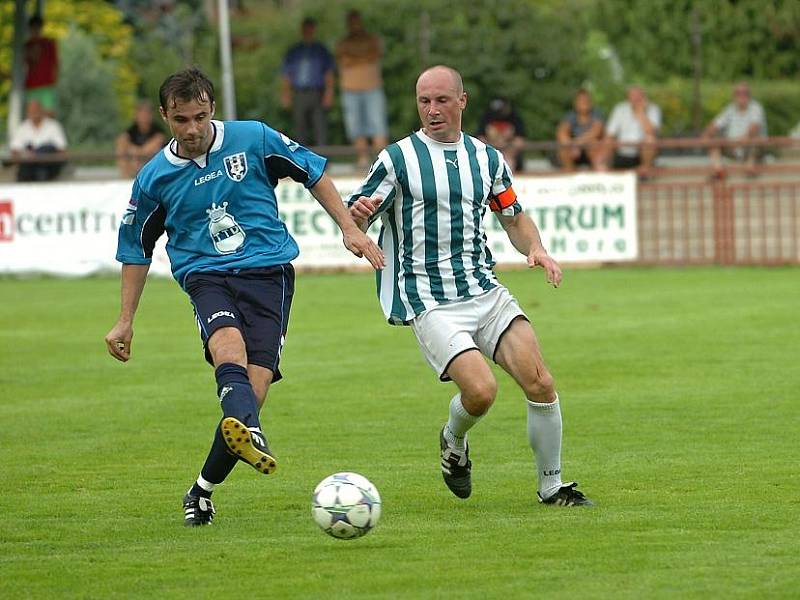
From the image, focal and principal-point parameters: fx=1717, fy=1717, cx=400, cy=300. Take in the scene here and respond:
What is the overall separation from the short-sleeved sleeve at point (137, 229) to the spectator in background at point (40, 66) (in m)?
18.6

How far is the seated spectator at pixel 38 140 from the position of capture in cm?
2334

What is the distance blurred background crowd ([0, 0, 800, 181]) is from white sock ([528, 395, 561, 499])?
1403cm

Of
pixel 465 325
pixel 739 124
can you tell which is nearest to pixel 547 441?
pixel 465 325

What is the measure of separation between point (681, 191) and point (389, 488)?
1389 centimetres

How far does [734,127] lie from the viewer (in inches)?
926

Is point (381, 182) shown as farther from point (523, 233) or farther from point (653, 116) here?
point (653, 116)

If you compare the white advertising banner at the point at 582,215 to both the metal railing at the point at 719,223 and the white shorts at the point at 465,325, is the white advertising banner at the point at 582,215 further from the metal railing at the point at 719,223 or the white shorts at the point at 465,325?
the white shorts at the point at 465,325

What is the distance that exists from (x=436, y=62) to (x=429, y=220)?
26829 mm

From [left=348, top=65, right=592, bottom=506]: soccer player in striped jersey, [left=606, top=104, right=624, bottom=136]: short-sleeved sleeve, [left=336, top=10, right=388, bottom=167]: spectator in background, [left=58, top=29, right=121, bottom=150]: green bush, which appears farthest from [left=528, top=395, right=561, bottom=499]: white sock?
[left=58, top=29, right=121, bottom=150]: green bush

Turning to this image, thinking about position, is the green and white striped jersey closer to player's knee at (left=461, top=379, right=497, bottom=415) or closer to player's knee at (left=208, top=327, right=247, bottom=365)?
player's knee at (left=461, top=379, right=497, bottom=415)

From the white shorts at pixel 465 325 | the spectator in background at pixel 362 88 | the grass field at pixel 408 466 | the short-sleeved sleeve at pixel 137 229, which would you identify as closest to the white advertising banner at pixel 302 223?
the spectator in background at pixel 362 88

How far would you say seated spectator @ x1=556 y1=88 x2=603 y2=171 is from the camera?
869 inches

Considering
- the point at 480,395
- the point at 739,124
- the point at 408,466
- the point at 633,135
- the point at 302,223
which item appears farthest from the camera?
the point at 739,124

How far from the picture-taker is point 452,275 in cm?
762
